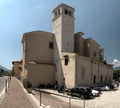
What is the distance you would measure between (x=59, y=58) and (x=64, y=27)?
8.01 meters

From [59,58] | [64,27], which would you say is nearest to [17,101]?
[59,58]

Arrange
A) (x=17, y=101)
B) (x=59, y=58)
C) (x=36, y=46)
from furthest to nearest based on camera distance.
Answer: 1. (x=36, y=46)
2. (x=59, y=58)
3. (x=17, y=101)

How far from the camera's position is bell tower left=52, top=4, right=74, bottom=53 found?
45247mm

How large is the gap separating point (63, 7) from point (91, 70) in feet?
58.0

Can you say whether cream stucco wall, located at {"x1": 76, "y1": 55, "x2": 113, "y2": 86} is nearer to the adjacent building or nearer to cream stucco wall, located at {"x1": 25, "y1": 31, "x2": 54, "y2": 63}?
the adjacent building

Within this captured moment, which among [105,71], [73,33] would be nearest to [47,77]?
[73,33]

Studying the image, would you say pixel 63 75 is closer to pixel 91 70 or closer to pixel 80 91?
pixel 91 70

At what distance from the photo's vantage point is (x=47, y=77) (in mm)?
44688

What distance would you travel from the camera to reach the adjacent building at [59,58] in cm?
4044

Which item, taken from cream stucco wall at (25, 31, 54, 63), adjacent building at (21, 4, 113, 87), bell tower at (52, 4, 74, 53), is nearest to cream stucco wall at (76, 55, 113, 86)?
adjacent building at (21, 4, 113, 87)

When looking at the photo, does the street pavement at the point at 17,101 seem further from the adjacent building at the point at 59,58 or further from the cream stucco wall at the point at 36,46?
the cream stucco wall at the point at 36,46

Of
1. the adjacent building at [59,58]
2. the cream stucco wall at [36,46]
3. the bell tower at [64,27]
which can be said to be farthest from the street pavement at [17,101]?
the bell tower at [64,27]

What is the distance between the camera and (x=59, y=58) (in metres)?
44.7

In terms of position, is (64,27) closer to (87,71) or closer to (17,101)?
(87,71)
